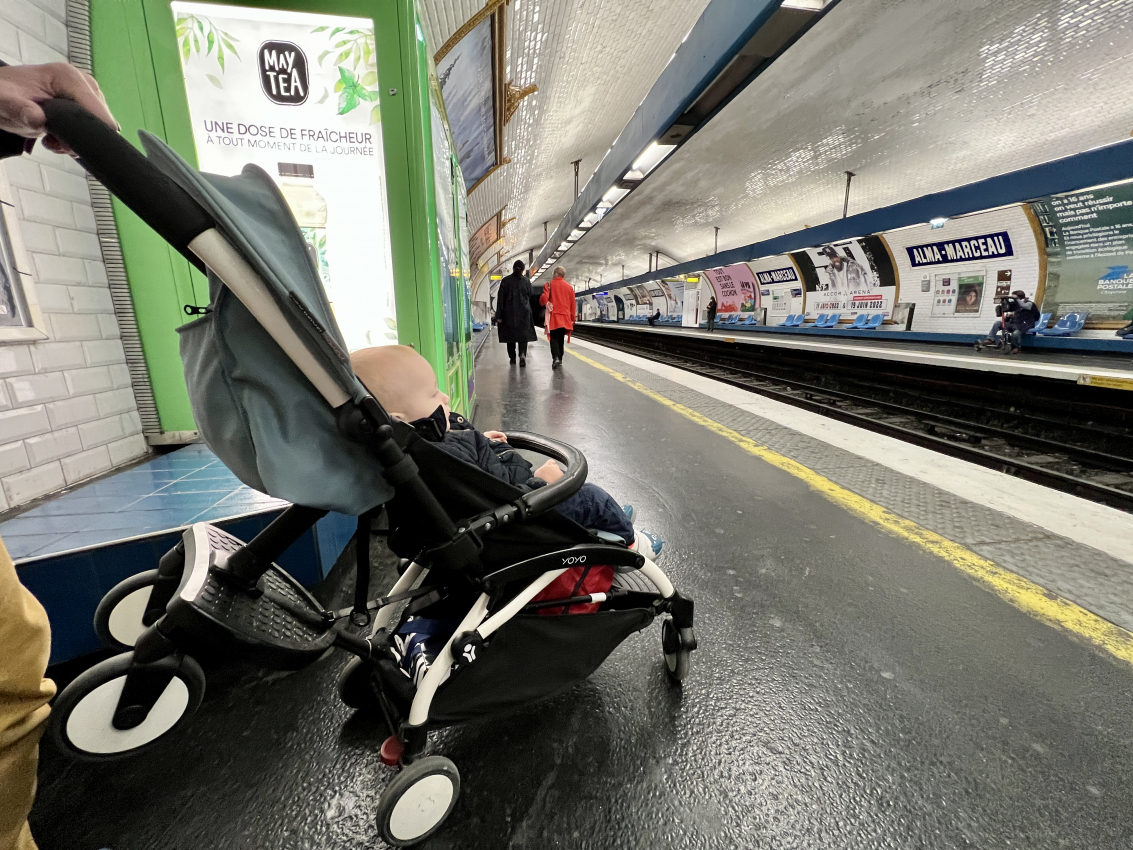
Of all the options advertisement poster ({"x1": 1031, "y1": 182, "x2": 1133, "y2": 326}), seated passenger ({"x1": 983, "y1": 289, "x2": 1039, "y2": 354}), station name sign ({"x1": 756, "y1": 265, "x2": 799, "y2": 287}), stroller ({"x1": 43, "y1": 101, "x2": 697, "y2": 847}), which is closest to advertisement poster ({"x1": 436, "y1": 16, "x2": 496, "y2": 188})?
stroller ({"x1": 43, "y1": 101, "x2": 697, "y2": 847})

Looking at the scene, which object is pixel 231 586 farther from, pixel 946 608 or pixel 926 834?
pixel 946 608

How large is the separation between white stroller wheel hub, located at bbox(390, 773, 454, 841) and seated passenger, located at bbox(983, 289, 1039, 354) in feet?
41.2

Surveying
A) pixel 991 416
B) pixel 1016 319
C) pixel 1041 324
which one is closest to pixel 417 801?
pixel 991 416

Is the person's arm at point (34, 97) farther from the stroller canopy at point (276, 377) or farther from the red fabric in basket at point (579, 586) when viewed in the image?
the red fabric in basket at point (579, 586)

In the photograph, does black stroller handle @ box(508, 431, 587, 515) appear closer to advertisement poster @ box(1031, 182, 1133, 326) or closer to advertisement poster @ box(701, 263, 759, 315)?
advertisement poster @ box(1031, 182, 1133, 326)

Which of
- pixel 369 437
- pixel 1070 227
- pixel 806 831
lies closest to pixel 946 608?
pixel 806 831

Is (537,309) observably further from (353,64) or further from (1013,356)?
(1013,356)

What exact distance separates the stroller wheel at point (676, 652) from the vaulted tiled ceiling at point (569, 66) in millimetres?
3591

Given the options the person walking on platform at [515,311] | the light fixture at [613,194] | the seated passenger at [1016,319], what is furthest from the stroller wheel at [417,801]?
the seated passenger at [1016,319]

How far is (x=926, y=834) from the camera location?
3.30 ft

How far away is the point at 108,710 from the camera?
1002 millimetres

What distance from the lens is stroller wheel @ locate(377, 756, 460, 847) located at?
916 mm

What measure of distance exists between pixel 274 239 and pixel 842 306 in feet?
57.8

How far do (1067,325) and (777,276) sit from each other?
9412 mm
